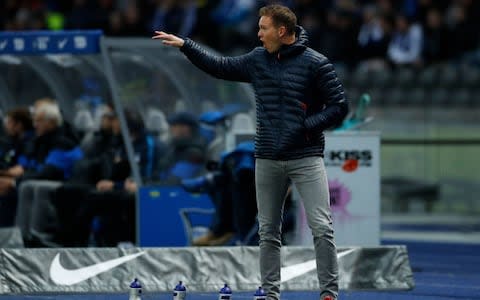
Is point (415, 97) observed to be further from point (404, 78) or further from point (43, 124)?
point (43, 124)

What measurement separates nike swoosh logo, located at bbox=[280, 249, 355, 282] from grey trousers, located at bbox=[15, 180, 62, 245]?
4.31 m

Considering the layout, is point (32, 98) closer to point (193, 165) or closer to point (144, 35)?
point (193, 165)

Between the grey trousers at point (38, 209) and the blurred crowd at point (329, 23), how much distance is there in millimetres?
8255

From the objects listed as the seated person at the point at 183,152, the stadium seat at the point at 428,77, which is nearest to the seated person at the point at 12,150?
the seated person at the point at 183,152

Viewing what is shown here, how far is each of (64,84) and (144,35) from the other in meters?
8.26

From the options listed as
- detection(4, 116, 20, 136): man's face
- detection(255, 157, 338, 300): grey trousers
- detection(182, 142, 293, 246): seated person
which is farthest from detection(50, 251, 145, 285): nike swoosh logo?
detection(4, 116, 20, 136): man's face

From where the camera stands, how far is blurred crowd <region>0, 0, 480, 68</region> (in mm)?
22750

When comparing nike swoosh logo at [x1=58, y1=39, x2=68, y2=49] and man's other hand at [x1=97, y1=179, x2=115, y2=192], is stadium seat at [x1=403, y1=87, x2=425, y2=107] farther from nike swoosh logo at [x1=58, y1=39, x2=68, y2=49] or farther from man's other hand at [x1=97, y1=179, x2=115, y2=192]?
nike swoosh logo at [x1=58, y1=39, x2=68, y2=49]

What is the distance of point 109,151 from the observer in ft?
51.4

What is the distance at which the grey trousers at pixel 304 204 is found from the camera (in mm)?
9633

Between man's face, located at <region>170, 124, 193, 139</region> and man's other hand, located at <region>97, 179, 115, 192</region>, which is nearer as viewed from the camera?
man's other hand, located at <region>97, 179, 115, 192</region>

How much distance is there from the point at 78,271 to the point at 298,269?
1812mm

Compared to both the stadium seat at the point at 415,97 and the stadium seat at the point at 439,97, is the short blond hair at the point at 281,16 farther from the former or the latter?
the stadium seat at the point at 415,97

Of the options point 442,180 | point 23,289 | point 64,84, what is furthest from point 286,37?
point 442,180
